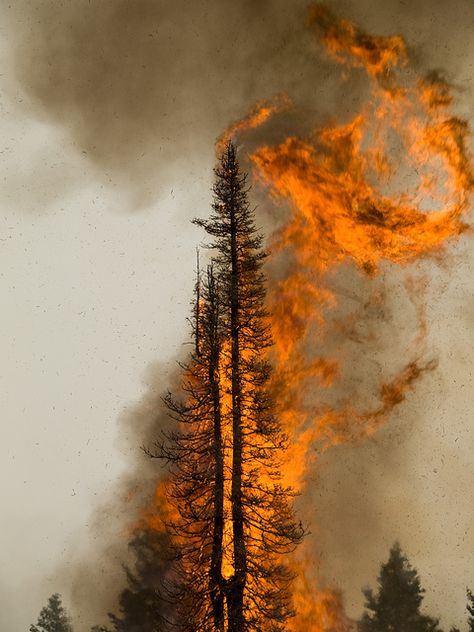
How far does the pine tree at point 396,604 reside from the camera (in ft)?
98.9

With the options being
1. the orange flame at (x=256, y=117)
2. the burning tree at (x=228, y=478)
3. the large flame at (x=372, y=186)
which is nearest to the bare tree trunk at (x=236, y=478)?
the burning tree at (x=228, y=478)

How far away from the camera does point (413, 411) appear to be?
3612 cm

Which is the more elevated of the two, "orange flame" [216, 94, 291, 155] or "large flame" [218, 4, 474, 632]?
"orange flame" [216, 94, 291, 155]

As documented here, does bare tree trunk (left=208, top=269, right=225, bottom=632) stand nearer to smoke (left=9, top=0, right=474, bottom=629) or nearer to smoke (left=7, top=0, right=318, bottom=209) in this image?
smoke (left=9, top=0, right=474, bottom=629)

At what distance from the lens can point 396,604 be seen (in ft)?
100

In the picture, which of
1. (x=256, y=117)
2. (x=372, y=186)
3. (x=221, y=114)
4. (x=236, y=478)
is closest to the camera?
(x=236, y=478)

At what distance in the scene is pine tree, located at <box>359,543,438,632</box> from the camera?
30.1 meters

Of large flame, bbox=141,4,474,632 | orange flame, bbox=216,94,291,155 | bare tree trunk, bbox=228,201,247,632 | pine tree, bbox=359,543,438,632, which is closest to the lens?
bare tree trunk, bbox=228,201,247,632

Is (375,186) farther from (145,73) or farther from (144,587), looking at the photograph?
(144,587)

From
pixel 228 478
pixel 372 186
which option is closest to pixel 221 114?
pixel 372 186

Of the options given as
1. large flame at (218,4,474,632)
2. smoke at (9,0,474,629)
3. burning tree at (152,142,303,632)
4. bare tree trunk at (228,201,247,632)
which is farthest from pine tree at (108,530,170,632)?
large flame at (218,4,474,632)

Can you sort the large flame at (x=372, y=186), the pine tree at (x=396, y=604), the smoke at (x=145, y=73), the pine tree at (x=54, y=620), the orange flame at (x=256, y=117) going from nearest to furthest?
1. the pine tree at (x=396, y=604)
2. the large flame at (x=372, y=186)
3. the orange flame at (x=256, y=117)
4. the smoke at (x=145, y=73)
5. the pine tree at (x=54, y=620)

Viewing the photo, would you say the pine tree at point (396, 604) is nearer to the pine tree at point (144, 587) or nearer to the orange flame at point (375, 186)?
the orange flame at point (375, 186)

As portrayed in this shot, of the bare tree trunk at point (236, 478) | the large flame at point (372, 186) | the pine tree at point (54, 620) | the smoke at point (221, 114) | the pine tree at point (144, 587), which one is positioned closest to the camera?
the bare tree trunk at point (236, 478)
